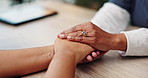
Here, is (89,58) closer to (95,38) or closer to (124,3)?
(95,38)

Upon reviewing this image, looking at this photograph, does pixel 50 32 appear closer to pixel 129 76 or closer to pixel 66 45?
pixel 66 45

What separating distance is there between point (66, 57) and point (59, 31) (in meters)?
0.53

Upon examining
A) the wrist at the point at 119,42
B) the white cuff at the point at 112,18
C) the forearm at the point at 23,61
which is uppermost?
the white cuff at the point at 112,18

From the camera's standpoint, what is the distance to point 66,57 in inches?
31.5

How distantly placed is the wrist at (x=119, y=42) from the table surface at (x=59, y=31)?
0.27 feet

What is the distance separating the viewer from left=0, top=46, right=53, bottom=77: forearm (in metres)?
0.80

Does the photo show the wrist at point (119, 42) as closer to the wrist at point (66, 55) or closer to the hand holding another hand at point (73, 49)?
the hand holding another hand at point (73, 49)

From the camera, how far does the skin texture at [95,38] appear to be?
0.91 metres

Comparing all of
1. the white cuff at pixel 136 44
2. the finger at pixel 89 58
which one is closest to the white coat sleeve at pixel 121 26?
the white cuff at pixel 136 44

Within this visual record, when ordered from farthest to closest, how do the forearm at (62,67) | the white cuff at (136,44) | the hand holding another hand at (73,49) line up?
1. the white cuff at (136,44)
2. the hand holding another hand at (73,49)
3. the forearm at (62,67)

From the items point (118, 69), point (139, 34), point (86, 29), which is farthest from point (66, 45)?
point (139, 34)

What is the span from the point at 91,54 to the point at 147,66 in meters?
0.29

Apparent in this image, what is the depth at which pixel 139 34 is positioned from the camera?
39.1 inches

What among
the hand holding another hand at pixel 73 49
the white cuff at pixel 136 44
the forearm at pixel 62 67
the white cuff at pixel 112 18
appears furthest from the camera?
the white cuff at pixel 112 18
